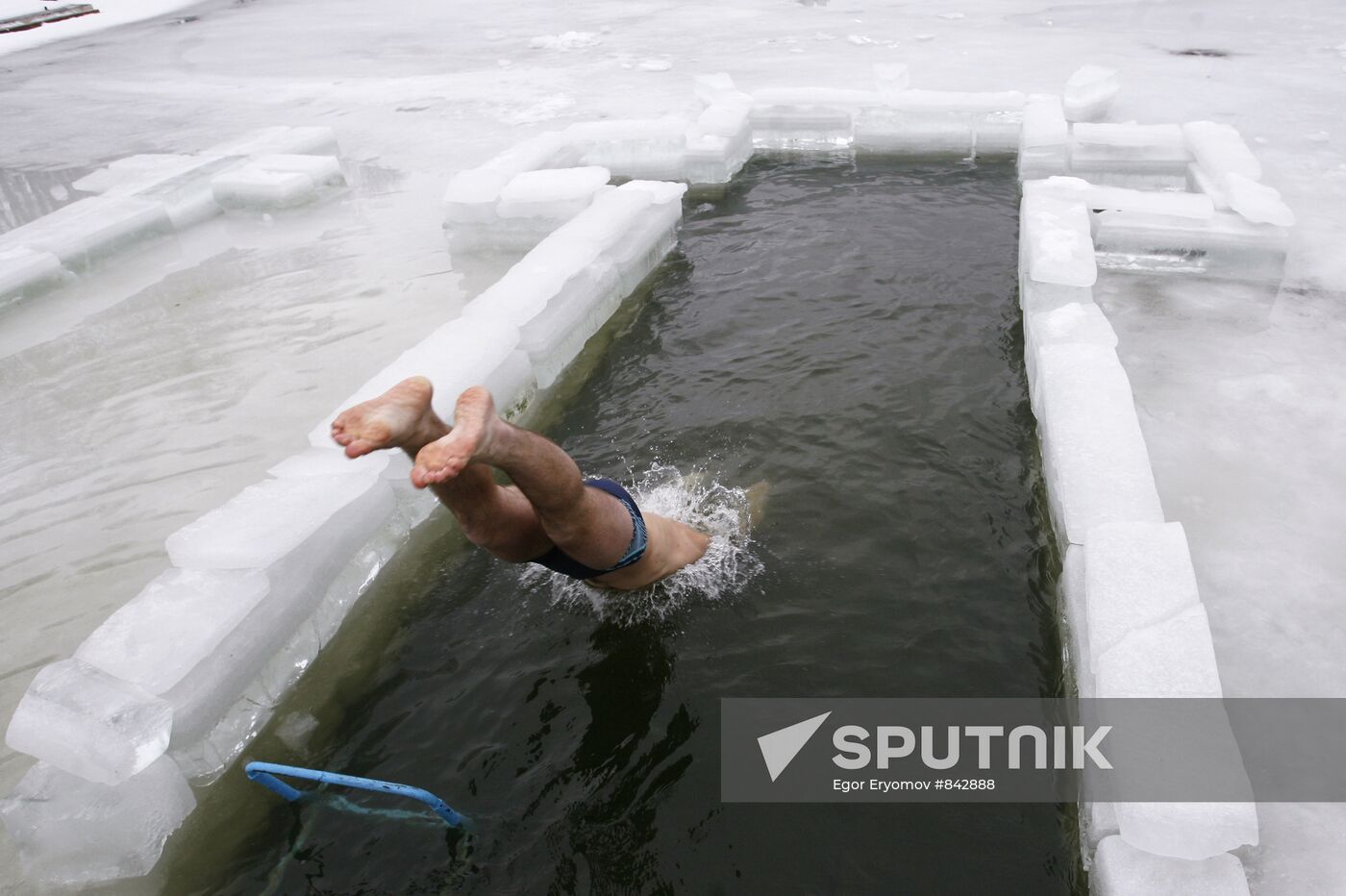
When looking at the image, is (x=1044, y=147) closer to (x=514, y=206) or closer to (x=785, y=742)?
(x=514, y=206)

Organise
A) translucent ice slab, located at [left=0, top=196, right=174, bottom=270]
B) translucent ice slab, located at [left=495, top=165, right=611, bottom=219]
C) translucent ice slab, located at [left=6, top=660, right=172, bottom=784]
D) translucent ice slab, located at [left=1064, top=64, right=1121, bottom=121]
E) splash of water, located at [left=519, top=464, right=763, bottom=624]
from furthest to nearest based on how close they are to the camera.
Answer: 1. translucent ice slab, located at [left=1064, top=64, right=1121, bottom=121]
2. translucent ice slab, located at [left=0, top=196, right=174, bottom=270]
3. translucent ice slab, located at [left=495, top=165, right=611, bottom=219]
4. splash of water, located at [left=519, top=464, right=763, bottom=624]
5. translucent ice slab, located at [left=6, top=660, right=172, bottom=784]

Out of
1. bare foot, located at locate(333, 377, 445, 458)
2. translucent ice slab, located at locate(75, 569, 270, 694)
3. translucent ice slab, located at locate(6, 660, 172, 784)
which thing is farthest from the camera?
translucent ice slab, located at locate(75, 569, 270, 694)

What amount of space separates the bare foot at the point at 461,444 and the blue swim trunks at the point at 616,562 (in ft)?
2.50

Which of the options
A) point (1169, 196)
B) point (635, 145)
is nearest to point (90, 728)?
point (1169, 196)

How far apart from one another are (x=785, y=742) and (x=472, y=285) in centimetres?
511

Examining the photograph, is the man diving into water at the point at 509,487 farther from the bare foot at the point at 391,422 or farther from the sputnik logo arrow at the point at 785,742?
the sputnik logo arrow at the point at 785,742

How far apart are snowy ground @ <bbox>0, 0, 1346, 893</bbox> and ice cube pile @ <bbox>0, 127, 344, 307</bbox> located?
17.3 inches

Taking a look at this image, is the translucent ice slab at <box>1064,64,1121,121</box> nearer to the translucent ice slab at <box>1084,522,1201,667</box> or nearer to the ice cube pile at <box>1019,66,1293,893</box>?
the ice cube pile at <box>1019,66,1293,893</box>

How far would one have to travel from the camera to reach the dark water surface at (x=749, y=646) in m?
2.89

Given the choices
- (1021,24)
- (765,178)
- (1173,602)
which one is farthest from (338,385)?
(1021,24)

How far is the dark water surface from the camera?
289 cm

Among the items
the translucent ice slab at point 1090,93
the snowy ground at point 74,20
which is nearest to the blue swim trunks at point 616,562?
the translucent ice slab at point 1090,93

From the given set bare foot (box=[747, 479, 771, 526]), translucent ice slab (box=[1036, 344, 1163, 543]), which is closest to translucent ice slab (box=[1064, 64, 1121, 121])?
translucent ice slab (box=[1036, 344, 1163, 543])

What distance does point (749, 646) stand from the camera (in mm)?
3684
